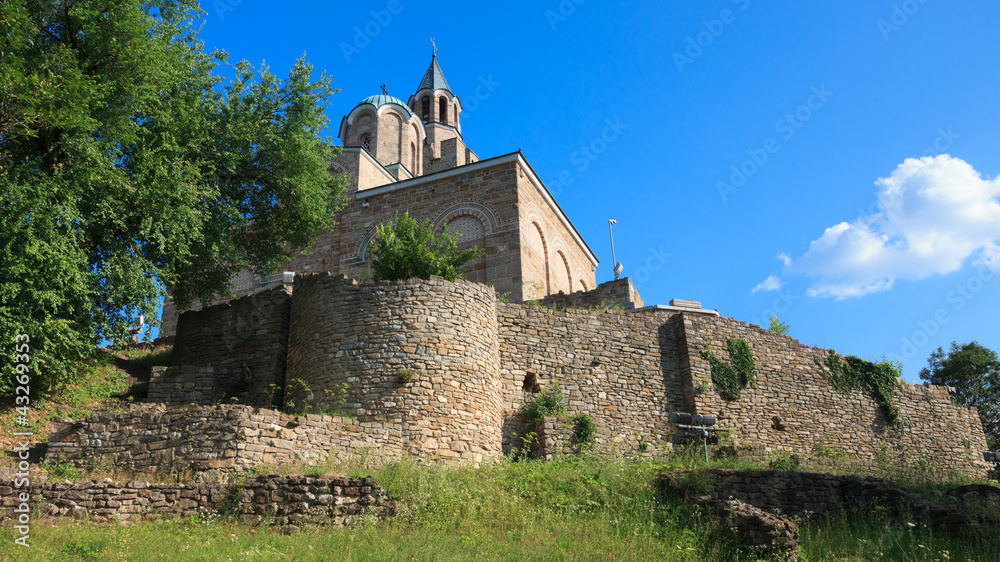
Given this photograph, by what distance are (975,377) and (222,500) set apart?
83.1ft

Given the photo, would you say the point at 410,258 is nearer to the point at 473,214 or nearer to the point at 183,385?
the point at 183,385

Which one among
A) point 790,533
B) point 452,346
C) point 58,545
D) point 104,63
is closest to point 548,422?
point 452,346

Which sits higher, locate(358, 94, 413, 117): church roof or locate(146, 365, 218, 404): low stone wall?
locate(358, 94, 413, 117): church roof

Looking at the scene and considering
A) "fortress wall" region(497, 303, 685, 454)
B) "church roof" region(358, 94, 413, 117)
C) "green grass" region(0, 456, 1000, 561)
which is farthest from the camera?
"church roof" region(358, 94, 413, 117)

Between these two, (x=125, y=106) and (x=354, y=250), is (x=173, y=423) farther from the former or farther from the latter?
(x=354, y=250)

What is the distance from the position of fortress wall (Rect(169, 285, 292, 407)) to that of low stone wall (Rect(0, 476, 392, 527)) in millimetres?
4867

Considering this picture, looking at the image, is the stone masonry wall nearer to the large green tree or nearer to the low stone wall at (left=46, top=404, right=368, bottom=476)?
the low stone wall at (left=46, top=404, right=368, bottom=476)

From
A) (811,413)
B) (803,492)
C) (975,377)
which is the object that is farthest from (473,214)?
(975,377)

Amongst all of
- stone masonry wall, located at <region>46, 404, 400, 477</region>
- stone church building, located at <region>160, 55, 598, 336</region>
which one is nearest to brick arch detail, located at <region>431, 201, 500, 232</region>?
stone church building, located at <region>160, 55, 598, 336</region>

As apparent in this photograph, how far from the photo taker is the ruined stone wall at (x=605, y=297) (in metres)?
18.4

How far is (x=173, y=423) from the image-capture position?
10.2m

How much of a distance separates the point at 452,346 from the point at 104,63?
839 centimetres

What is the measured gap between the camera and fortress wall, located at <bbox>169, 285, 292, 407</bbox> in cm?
1416

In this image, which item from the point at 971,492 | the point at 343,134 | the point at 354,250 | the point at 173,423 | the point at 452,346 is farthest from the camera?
the point at 343,134
